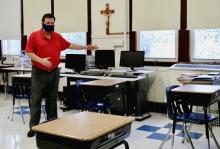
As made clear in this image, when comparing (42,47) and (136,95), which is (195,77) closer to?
(136,95)

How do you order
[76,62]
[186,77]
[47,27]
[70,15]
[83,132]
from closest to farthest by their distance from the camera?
[83,132] < [47,27] < [186,77] < [76,62] < [70,15]

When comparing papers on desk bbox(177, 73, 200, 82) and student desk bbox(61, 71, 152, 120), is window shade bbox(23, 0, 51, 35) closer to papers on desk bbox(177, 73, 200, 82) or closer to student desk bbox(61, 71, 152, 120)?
student desk bbox(61, 71, 152, 120)

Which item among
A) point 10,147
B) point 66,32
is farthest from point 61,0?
point 10,147

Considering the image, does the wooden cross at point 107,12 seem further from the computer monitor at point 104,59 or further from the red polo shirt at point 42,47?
the red polo shirt at point 42,47

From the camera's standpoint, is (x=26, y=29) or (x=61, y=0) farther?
(x=26, y=29)

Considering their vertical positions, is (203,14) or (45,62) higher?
(203,14)

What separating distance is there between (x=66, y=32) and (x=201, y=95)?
4606 millimetres

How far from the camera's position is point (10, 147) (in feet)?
13.4

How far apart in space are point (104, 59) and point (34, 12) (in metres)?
2.77

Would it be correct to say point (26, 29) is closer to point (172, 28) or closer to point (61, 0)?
point (61, 0)

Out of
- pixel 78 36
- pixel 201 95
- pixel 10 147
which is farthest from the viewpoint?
pixel 78 36

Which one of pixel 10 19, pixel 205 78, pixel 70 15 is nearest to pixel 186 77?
pixel 205 78

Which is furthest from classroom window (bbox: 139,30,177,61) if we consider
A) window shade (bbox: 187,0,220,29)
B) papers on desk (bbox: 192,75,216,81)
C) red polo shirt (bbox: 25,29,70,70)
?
red polo shirt (bbox: 25,29,70,70)

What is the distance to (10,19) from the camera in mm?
8508
